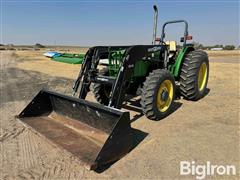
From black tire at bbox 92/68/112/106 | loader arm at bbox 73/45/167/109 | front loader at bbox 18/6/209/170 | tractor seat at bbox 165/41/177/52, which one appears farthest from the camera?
tractor seat at bbox 165/41/177/52

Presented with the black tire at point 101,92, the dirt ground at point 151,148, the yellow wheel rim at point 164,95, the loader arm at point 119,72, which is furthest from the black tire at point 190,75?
the black tire at point 101,92

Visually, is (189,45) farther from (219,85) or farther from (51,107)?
(51,107)

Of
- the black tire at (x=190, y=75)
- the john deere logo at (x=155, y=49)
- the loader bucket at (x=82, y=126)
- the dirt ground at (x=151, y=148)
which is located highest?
the john deere logo at (x=155, y=49)

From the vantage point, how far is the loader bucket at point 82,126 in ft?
10.7

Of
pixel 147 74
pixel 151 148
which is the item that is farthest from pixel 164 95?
pixel 151 148

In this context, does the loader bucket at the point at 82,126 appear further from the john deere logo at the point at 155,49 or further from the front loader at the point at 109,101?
the john deere logo at the point at 155,49

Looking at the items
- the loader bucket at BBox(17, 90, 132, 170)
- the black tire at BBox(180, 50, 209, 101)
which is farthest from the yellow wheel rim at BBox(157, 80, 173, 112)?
the loader bucket at BBox(17, 90, 132, 170)

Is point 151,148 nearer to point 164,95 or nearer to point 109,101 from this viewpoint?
point 109,101

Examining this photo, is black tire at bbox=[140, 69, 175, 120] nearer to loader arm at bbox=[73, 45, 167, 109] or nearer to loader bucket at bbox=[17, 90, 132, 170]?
loader arm at bbox=[73, 45, 167, 109]

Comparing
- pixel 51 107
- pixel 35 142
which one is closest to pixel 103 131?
pixel 35 142

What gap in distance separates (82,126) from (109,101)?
680mm

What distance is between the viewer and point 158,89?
15.2ft

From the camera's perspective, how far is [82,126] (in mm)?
4242

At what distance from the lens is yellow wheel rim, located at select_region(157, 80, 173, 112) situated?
4.80m
